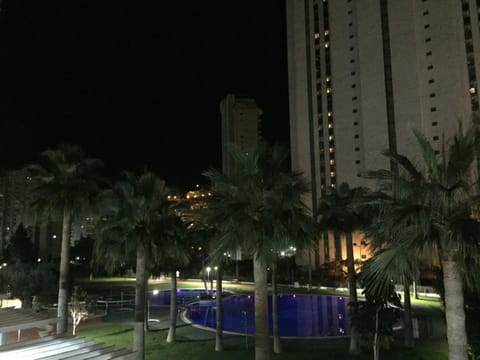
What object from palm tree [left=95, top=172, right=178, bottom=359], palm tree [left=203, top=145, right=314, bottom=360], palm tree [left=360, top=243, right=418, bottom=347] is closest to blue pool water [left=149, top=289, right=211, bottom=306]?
palm tree [left=95, top=172, right=178, bottom=359]

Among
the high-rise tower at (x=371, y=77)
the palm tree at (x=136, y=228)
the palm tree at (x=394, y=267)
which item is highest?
the high-rise tower at (x=371, y=77)

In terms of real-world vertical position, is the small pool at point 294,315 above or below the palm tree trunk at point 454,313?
below

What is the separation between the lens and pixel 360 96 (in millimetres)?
78312

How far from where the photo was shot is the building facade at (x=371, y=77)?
223 ft

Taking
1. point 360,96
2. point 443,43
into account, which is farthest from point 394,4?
point 360,96

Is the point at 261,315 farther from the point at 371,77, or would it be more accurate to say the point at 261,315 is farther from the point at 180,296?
the point at 371,77

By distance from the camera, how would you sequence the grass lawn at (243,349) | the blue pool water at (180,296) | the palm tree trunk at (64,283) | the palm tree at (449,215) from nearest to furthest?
the palm tree at (449,215)
the palm tree trunk at (64,283)
the grass lawn at (243,349)
the blue pool water at (180,296)

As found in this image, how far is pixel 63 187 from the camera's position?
60.8 ft

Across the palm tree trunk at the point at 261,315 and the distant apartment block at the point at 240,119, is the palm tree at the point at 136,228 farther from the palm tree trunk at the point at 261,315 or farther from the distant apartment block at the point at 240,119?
the distant apartment block at the point at 240,119

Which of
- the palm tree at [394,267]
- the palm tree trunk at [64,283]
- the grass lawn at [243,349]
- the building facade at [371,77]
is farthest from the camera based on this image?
the building facade at [371,77]

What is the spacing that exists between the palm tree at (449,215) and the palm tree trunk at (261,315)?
4.21 metres

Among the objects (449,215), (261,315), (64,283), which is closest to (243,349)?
(64,283)

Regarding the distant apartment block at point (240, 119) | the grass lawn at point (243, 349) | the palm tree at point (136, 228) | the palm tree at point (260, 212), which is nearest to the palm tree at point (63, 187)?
the palm tree at point (136, 228)

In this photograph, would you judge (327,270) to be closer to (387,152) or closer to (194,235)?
(194,235)
